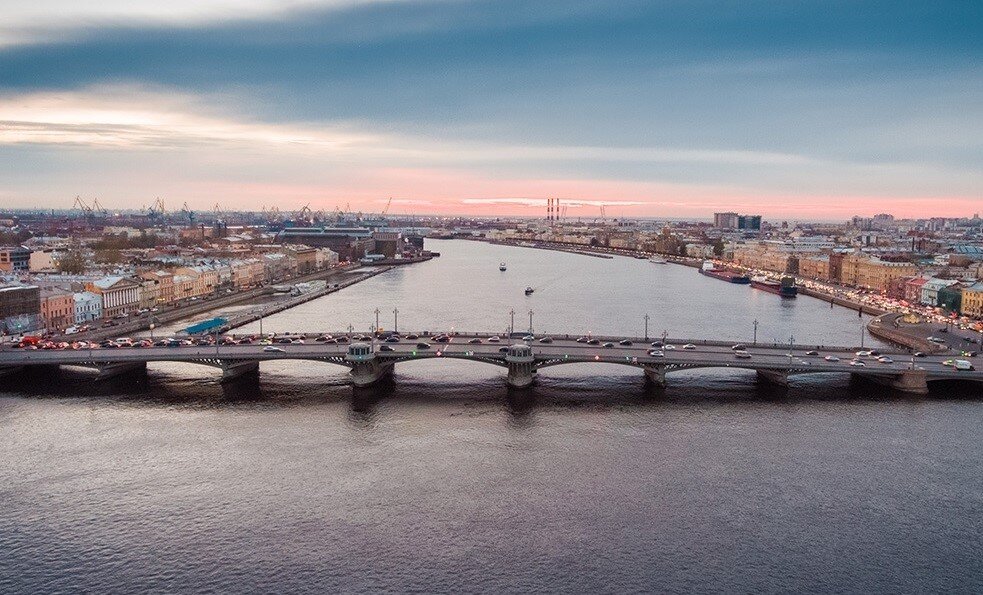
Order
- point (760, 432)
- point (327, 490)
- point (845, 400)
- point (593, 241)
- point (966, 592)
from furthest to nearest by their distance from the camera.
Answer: point (593, 241)
point (845, 400)
point (760, 432)
point (327, 490)
point (966, 592)

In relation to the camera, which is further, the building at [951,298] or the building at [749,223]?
the building at [749,223]

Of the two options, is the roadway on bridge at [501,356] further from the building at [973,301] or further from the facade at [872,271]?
the facade at [872,271]

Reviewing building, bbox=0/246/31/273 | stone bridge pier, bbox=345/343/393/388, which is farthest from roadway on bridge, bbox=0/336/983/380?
building, bbox=0/246/31/273

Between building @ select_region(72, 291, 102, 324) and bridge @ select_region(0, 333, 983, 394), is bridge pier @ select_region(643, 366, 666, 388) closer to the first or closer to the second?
bridge @ select_region(0, 333, 983, 394)

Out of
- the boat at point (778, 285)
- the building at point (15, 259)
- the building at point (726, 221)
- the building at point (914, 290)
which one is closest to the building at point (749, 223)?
the building at point (726, 221)

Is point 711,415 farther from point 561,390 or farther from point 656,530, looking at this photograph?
point 656,530

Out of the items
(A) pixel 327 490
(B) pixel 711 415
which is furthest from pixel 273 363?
(B) pixel 711 415
